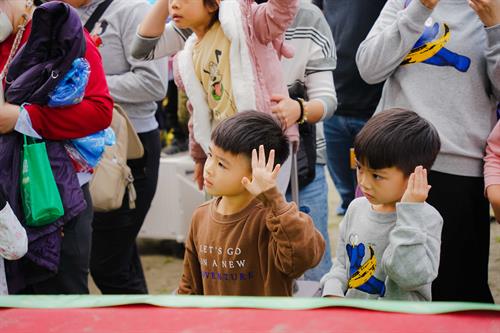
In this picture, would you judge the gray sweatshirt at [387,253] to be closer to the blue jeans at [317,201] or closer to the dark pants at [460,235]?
the dark pants at [460,235]

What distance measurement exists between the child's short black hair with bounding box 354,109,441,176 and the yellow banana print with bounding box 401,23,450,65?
1.62 ft

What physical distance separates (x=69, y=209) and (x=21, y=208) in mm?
163

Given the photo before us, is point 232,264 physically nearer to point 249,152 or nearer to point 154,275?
point 249,152

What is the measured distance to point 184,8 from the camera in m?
2.97

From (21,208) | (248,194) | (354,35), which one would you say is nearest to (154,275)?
(354,35)

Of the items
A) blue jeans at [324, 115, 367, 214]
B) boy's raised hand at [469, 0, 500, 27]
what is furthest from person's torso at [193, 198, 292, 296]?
blue jeans at [324, 115, 367, 214]

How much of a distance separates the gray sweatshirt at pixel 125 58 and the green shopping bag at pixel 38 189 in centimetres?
88

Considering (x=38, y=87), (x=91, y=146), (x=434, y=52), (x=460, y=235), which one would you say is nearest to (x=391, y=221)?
(x=460, y=235)

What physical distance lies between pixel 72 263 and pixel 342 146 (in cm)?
166

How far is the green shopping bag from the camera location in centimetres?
282

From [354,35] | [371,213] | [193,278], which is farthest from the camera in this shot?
[354,35]

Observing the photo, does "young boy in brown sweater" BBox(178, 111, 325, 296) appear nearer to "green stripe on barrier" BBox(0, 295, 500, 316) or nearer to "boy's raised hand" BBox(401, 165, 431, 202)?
"boy's raised hand" BBox(401, 165, 431, 202)

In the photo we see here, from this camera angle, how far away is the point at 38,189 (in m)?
2.84

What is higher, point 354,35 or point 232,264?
point 354,35
